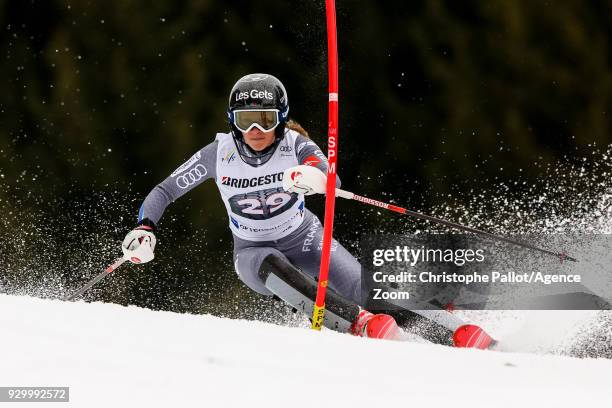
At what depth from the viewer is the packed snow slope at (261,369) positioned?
137cm

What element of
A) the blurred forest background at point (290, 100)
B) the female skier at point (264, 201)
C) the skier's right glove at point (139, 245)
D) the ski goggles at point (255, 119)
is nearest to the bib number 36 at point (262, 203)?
the female skier at point (264, 201)

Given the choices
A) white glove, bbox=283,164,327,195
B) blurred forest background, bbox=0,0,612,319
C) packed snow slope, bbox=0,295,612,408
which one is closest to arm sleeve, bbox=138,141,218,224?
white glove, bbox=283,164,327,195

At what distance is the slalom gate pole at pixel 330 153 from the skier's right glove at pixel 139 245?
2.33 feet

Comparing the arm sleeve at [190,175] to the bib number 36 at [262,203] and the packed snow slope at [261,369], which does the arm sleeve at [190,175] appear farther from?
the packed snow slope at [261,369]

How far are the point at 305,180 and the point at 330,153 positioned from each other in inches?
5.3

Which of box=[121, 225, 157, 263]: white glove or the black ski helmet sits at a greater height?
the black ski helmet

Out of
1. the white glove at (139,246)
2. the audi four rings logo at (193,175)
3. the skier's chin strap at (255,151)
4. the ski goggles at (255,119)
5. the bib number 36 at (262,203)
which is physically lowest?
the white glove at (139,246)

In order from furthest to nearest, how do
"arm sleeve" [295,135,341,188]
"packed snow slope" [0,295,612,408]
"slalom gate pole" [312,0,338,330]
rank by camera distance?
1. "arm sleeve" [295,135,341,188]
2. "slalom gate pole" [312,0,338,330]
3. "packed snow slope" [0,295,612,408]

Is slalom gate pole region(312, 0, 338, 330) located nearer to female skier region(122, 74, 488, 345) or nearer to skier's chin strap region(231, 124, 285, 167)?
female skier region(122, 74, 488, 345)

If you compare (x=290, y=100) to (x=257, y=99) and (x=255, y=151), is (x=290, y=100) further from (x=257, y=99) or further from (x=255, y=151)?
(x=257, y=99)

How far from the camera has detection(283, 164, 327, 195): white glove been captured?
2457 millimetres

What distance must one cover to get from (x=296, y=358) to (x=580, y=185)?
9.32ft

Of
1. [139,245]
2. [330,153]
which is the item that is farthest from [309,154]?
[139,245]

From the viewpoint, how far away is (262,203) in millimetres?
2939
